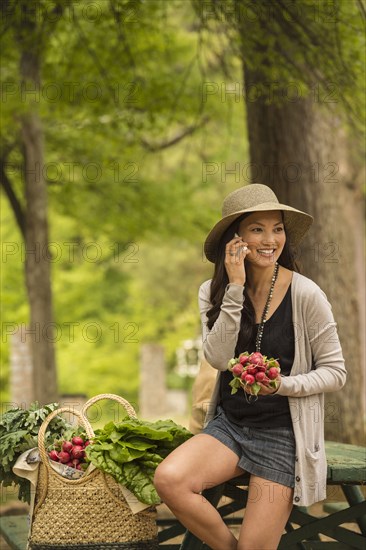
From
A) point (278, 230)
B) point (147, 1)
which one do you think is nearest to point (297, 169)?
point (147, 1)

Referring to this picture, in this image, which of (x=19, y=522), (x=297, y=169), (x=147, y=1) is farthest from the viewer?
(x=147, y=1)

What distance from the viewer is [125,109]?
11414 millimetres

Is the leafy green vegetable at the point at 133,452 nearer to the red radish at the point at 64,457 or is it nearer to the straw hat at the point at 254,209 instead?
the red radish at the point at 64,457

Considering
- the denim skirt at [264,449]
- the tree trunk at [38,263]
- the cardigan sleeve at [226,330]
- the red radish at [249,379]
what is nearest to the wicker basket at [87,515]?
the denim skirt at [264,449]

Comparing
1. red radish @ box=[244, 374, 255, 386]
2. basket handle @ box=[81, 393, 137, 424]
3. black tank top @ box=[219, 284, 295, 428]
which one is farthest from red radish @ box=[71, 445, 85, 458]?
red radish @ box=[244, 374, 255, 386]

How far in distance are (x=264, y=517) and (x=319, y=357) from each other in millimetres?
783

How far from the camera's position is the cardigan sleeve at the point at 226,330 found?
14.5ft

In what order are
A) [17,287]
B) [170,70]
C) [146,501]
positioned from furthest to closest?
[17,287] → [170,70] → [146,501]

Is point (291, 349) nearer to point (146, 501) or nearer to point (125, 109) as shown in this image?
point (146, 501)

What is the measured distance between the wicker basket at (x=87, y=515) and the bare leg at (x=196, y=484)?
38 centimetres

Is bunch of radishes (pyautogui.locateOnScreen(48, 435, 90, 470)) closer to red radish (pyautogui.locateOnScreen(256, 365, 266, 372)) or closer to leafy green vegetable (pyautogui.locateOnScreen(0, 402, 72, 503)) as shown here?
leafy green vegetable (pyautogui.locateOnScreen(0, 402, 72, 503))

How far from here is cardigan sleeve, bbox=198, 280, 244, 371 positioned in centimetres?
441

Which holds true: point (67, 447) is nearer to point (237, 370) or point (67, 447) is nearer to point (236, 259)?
point (237, 370)

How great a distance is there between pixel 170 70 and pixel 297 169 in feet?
18.1
